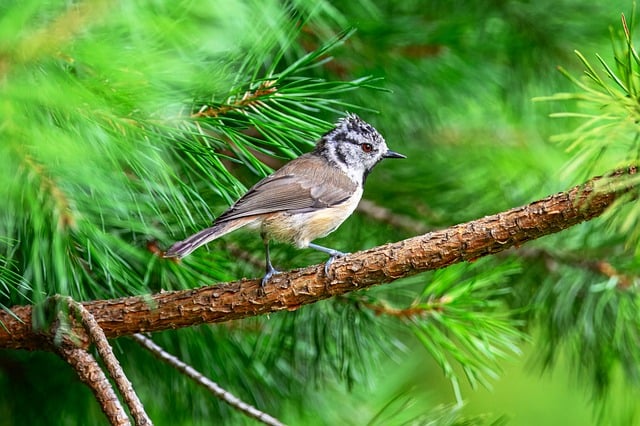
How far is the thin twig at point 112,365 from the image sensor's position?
1388 mm

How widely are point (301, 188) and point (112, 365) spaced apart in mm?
1262

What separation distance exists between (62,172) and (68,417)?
1131mm

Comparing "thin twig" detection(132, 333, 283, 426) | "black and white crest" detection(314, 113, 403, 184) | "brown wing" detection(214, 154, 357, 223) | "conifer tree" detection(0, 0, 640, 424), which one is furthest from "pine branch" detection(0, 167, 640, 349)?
"black and white crest" detection(314, 113, 403, 184)

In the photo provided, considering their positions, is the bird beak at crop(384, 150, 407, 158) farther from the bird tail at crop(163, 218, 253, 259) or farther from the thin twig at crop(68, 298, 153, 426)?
the thin twig at crop(68, 298, 153, 426)

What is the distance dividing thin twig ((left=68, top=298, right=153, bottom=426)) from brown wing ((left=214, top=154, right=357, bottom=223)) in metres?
0.71

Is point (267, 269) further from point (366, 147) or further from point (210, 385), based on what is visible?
point (366, 147)

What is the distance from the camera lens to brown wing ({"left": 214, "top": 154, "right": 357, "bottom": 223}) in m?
2.34

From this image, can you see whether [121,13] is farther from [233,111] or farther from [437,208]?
[437,208]

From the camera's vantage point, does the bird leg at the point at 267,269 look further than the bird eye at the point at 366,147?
No

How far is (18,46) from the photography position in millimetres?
1064

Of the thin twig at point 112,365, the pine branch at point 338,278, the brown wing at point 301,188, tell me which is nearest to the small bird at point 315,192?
the brown wing at point 301,188

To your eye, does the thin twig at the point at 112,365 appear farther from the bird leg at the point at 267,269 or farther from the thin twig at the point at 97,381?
the bird leg at the point at 267,269

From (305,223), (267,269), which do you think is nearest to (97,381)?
(267,269)

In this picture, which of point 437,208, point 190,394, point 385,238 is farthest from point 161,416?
point 437,208
